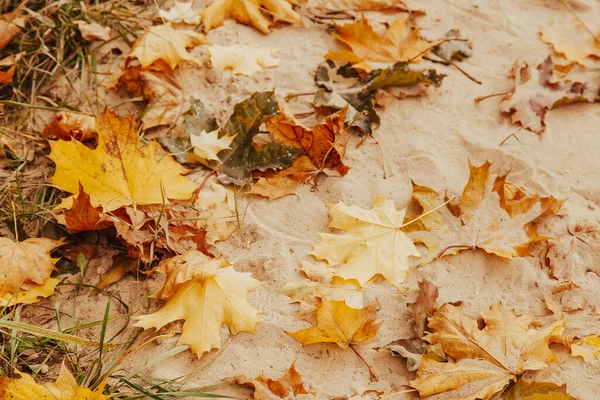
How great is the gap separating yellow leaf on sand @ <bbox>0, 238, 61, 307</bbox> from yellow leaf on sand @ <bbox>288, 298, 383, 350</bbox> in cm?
65

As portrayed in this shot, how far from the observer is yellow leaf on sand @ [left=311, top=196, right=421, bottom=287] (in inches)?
66.2

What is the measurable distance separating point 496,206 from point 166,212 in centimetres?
98

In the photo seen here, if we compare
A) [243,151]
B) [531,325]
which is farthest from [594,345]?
[243,151]

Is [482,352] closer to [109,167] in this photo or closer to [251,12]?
[109,167]

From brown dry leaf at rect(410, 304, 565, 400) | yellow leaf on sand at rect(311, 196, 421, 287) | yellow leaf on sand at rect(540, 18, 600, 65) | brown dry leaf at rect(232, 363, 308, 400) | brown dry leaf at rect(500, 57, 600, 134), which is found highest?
yellow leaf on sand at rect(540, 18, 600, 65)

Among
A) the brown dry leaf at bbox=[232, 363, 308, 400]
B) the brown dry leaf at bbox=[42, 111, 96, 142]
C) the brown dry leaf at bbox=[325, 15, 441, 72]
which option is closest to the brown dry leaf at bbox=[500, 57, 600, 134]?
the brown dry leaf at bbox=[325, 15, 441, 72]

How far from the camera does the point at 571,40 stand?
2.48 meters

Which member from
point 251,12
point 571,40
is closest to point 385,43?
point 251,12

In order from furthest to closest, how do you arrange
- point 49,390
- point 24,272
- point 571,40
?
1. point 571,40
2. point 24,272
3. point 49,390

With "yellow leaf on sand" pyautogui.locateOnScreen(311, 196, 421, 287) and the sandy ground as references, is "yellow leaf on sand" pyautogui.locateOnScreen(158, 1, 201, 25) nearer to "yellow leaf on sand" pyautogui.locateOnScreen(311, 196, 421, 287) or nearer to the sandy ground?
the sandy ground

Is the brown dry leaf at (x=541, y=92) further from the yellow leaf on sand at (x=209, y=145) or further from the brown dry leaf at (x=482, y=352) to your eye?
the yellow leaf on sand at (x=209, y=145)

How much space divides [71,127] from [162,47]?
427 millimetres

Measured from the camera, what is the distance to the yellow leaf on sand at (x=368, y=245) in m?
1.68

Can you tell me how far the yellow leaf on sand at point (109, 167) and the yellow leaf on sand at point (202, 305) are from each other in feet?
0.86
